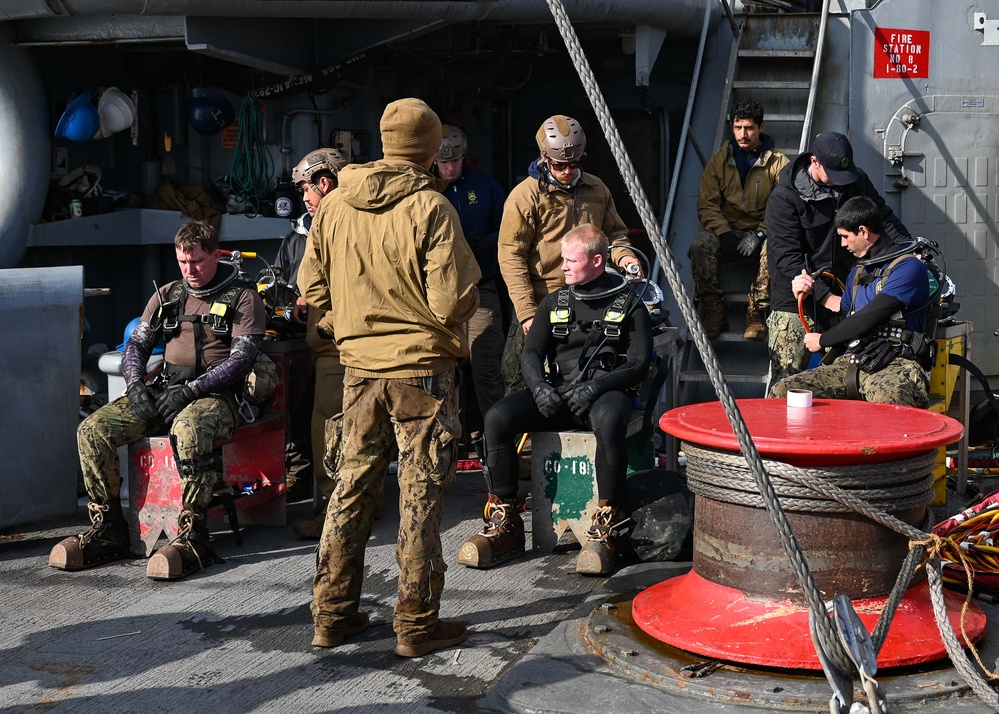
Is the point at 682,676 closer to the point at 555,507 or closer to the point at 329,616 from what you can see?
the point at 329,616

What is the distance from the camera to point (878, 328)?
612 cm

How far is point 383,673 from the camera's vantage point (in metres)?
4.26

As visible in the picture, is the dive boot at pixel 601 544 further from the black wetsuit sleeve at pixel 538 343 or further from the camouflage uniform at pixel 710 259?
the camouflage uniform at pixel 710 259

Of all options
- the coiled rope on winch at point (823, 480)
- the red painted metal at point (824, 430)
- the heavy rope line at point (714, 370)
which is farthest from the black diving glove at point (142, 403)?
the heavy rope line at point (714, 370)

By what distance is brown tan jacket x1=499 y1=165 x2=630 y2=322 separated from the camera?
21.5ft

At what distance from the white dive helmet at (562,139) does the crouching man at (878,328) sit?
1.53 metres

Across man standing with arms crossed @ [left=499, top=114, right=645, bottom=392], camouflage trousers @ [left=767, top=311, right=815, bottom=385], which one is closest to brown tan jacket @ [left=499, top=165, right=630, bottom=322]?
man standing with arms crossed @ [left=499, top=114, right=645, bottom=392]

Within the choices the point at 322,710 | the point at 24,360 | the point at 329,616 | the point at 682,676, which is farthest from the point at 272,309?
the point at 682,676

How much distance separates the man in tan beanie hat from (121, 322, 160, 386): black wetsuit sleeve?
2.00 metres

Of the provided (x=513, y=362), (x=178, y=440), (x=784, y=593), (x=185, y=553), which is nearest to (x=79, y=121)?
(x=178, y=440)

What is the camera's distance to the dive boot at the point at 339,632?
452 centimetres

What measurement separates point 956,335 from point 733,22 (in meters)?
3.92

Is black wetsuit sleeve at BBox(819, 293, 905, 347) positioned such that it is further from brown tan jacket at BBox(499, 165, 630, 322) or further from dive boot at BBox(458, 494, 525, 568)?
dive boot at BBox(458, 494, 525, 568)

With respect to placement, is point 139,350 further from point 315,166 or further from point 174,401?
point 315,166
